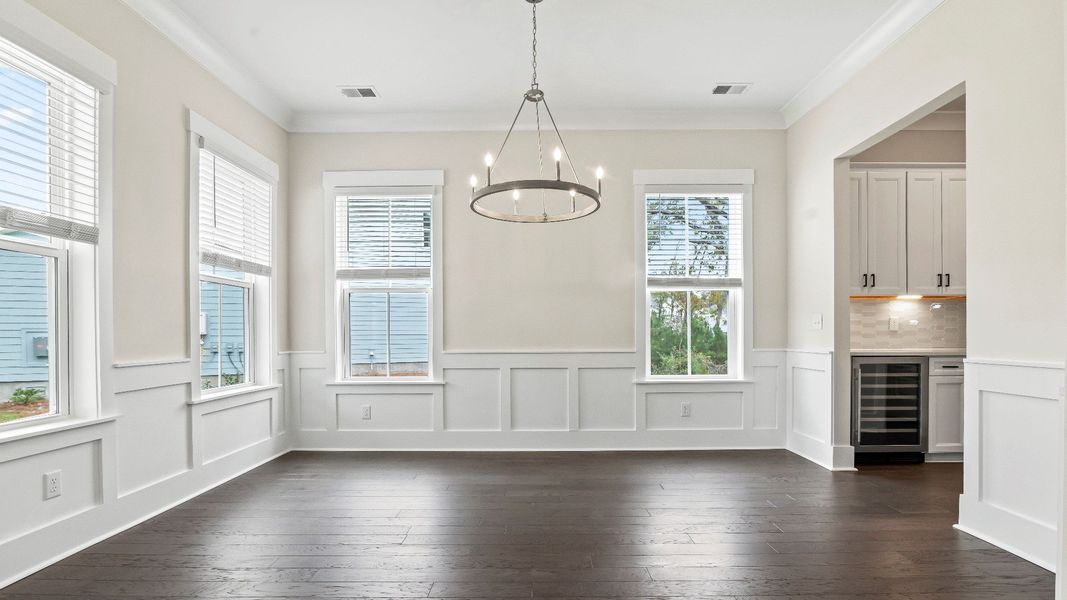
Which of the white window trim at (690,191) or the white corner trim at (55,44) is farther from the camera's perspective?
the white window trim at (690,191)

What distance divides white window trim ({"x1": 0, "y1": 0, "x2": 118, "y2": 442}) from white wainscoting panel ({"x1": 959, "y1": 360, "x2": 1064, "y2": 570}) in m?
4.47

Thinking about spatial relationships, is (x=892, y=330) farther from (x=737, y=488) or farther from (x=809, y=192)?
(x=737, y=488)

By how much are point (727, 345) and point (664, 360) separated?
1.94 feet

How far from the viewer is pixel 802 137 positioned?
5203 millimetres

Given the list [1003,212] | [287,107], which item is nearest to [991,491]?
[1003,212]

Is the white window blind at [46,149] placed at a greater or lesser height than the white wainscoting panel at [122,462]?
greater

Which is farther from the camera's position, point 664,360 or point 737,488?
point 664,360

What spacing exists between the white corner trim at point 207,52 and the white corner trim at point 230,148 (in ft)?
1.22

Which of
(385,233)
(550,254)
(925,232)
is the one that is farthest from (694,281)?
(385,233)

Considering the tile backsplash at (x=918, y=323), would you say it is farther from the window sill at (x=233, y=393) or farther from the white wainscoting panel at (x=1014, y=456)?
the window sill at (x=233, y=393)

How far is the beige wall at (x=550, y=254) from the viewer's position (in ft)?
17.8

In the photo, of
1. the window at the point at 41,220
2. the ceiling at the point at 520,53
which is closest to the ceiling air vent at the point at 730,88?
the ceiling at the point at 520,53

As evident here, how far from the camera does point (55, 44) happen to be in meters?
2.81

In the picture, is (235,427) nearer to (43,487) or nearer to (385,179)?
(43,487)
